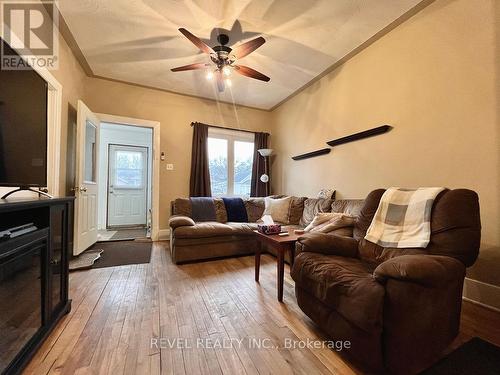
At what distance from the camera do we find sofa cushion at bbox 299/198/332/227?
2994 mm

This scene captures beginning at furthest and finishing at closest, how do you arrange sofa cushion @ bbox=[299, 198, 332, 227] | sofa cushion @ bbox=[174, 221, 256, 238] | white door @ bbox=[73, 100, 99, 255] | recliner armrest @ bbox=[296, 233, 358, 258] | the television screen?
1. sofa cushion @ bbox=[299, 198, 332, 227]
2. white door @ bbox=[73, 100, 99, 255]
3. sofa cushion @ bbox=[174, 221, 256, 238]
4. recliner armrest @ bbox=[296, 233, 358, 258]
5. the television screen

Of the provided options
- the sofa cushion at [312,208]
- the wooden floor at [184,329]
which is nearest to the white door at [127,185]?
the wooden floor at [184,329]

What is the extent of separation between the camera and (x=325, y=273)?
4.38ft


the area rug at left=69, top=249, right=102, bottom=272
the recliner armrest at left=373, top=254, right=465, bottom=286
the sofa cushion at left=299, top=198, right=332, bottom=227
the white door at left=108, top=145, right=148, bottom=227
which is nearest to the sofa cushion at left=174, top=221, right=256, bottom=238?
the sofa cushion at left=299, top=198, right=332, bottom=227

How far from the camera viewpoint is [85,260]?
8.93ft

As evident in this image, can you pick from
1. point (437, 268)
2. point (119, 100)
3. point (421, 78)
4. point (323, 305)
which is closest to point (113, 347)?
point (323, 305)

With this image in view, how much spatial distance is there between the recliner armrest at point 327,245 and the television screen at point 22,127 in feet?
6.28

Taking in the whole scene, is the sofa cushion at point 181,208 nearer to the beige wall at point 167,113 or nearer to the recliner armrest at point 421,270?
the beige wall at point 167,113

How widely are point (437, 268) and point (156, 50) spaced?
3565 mm

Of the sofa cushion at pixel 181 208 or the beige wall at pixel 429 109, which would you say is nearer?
the beige wall at pixel 429 109

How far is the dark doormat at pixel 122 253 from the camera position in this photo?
2.73 meters

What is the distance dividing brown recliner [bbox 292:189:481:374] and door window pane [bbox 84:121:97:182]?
3.29m

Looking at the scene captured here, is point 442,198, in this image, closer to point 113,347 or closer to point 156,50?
point 113,347

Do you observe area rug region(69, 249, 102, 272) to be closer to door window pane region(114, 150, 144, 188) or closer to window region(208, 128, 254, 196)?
window region(208, 128, 254, 196)
